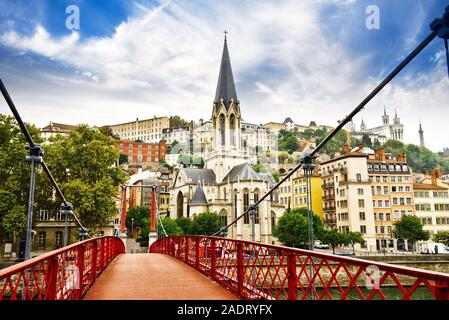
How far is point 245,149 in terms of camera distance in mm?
71500

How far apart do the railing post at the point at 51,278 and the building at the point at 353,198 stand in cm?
5266

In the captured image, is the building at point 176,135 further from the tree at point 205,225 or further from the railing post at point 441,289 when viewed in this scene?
the railing post at point 441,289

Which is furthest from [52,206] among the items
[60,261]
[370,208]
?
[370,208]

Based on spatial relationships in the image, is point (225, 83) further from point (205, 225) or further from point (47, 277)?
point (47, 277)

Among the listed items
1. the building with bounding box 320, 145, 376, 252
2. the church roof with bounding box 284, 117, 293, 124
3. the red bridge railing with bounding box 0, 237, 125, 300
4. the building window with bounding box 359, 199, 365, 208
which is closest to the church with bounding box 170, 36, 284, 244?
the building with bounding box 320, 145, 376, 252

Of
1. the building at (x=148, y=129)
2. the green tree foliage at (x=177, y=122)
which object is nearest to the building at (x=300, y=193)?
the building at (x=148, y=129)

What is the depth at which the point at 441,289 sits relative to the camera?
2.60m

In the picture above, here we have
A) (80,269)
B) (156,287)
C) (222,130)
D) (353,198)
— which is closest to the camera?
(80,269)

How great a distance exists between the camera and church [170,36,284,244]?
193 ft

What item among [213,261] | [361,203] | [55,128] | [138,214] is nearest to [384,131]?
[361,203]

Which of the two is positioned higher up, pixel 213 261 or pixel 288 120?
pixel 288 120

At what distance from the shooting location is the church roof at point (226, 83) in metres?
69.5

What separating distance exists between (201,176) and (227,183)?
6.05 meters

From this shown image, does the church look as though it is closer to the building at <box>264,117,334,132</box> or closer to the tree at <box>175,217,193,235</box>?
the tree at <box>175,217,193,235</box>
